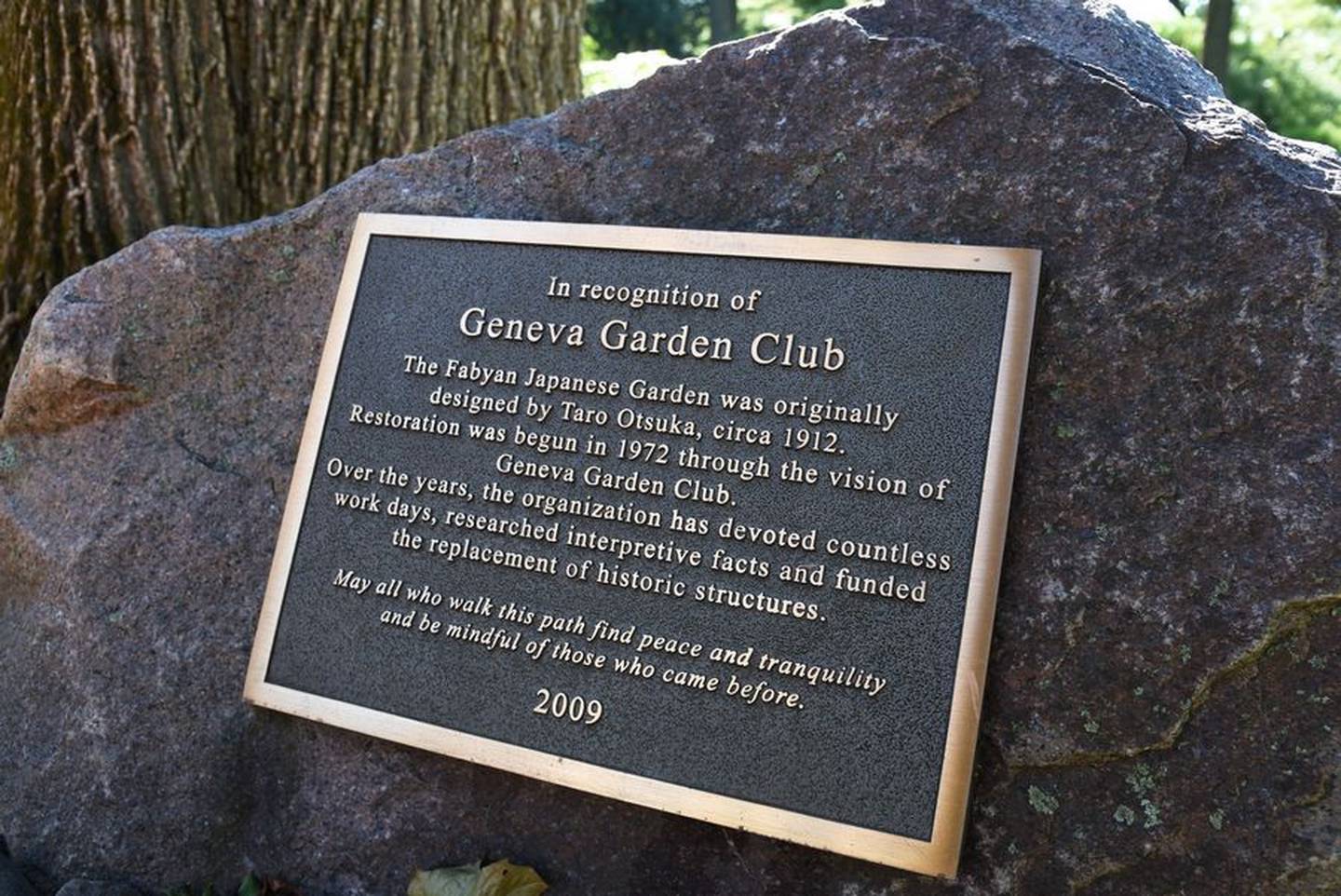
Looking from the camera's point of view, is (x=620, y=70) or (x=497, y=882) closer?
(x=497, y=882)

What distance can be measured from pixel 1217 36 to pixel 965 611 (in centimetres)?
1031

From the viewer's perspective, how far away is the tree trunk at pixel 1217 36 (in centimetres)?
1057

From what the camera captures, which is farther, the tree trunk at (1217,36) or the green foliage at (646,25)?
the green foliage at (646,25)

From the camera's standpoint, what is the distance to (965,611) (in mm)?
2090

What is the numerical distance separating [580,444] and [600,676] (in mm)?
460

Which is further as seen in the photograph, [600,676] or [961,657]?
[600,676]

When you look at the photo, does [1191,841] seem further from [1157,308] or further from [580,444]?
[580,444]

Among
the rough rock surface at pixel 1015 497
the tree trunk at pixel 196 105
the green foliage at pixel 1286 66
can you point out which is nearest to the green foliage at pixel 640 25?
the green foliage at pixel 1286 66

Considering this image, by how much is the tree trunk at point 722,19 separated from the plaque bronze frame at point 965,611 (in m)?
16.3

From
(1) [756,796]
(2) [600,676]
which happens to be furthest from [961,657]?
(2) [600,676]

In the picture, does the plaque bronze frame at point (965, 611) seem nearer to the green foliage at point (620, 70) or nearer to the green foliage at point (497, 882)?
the green foliage at point (497, 882)

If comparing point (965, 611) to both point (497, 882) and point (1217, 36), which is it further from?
point (1217, 36)

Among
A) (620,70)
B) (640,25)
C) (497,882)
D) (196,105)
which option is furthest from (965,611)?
(640,25)

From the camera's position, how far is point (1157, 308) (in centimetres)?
212
